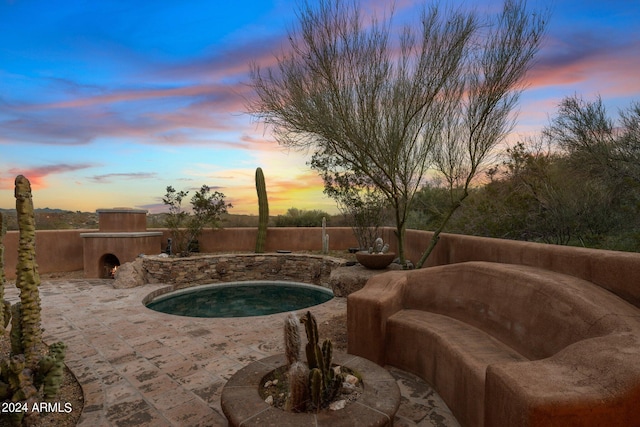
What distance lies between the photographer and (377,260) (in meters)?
7.59

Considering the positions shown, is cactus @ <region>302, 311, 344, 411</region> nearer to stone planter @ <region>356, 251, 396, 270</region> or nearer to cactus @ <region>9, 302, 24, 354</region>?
cactus @ <region>9, 302, 24, 354</region>

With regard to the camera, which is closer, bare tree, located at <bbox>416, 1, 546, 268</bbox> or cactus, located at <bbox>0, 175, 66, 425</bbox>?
cactus, located at <bbox>0, 175, 66, 425</bbox>

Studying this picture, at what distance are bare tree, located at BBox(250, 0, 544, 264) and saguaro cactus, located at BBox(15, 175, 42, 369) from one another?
509 centimetres

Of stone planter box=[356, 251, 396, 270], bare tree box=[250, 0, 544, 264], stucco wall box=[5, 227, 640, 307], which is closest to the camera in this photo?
stucco wall box=[5, 227, 640, 307]

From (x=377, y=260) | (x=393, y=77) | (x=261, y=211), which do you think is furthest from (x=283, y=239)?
(x=393, y=77)

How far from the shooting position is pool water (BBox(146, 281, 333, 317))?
8.11 m

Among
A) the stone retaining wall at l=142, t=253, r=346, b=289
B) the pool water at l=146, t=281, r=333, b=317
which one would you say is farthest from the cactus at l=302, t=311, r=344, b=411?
the stone retaining wall at l=142, t=253, r=346, b=289

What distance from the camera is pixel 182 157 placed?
10.1 m

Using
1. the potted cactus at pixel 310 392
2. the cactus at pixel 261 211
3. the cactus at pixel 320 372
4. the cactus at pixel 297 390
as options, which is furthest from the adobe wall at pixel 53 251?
the cactus at pixel 297 390

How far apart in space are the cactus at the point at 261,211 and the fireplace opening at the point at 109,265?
15.7ft

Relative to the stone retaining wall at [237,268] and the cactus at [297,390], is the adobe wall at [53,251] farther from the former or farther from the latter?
the cactus at [297,390]

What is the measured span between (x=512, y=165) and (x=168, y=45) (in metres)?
10.4

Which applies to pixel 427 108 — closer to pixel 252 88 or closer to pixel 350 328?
pixel 252 88

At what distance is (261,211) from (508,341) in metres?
10.6
